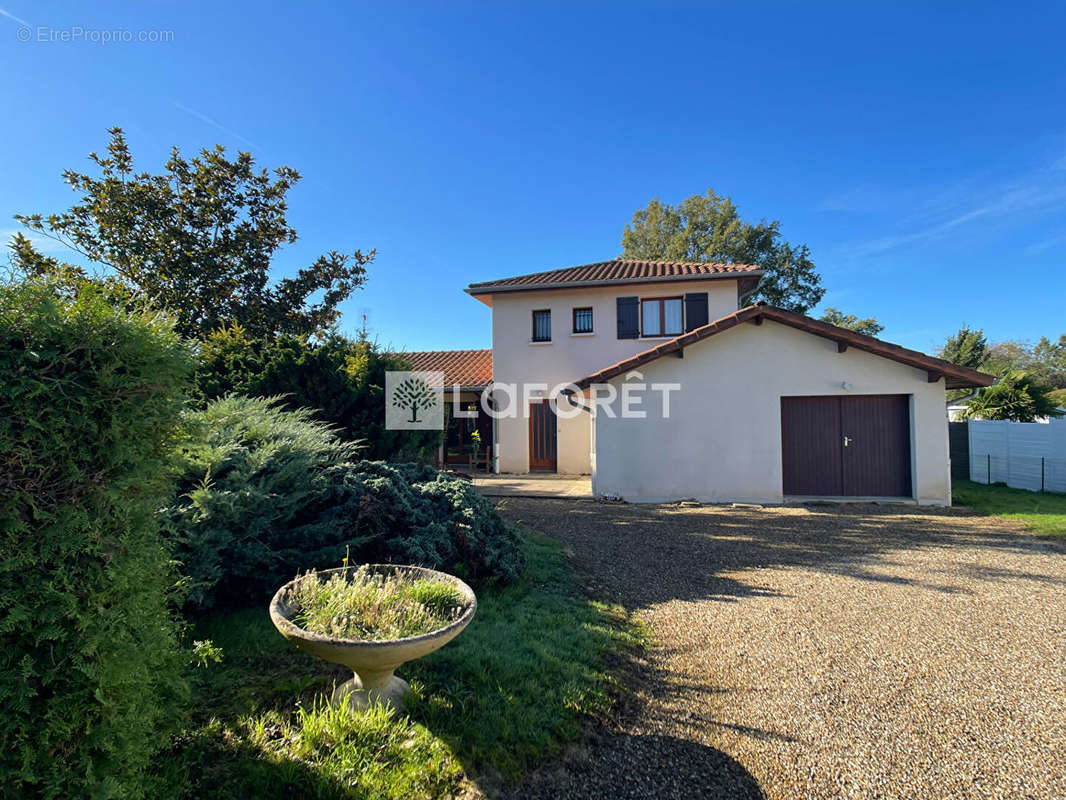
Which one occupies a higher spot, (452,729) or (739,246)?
(739,246)

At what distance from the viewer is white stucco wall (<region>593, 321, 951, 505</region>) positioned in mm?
10938

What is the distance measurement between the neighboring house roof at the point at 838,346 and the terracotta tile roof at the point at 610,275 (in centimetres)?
424

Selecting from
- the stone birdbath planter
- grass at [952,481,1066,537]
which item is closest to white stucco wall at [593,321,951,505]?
grass at [952,481,1066,537]

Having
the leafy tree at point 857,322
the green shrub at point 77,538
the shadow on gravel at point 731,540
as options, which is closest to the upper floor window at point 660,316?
the shadow on gravel at point 731,540

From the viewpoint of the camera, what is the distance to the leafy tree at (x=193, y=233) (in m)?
11.7

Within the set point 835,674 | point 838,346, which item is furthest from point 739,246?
point 835,674

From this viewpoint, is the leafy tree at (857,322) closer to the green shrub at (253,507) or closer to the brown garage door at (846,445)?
the brown garage door at (846,445)

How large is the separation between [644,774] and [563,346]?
555 inches

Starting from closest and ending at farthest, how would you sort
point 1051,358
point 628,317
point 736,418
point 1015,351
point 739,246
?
1. point 736,418
2. point 628,317
3. point 739,246
4. point 1051,358
5. point 1015,351

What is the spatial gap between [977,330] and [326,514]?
37.3m

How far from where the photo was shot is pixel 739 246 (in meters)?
26.8

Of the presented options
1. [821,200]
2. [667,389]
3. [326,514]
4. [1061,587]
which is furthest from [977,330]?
[326,514]

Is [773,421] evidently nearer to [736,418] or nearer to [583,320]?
[736,418]

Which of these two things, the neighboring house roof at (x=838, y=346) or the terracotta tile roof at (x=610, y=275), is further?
the terracotta tile roof at (x=610, y=275)
